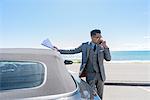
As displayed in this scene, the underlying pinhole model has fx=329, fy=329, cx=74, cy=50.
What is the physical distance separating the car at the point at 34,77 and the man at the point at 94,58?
224cm

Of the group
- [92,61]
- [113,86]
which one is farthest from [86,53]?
[113,86]

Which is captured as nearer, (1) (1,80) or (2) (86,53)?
(1) (1,80)

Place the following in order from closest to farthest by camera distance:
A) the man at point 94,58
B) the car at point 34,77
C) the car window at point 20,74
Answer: the car at point 34,77 < the car window at point 20,74 < the man at point 94,58

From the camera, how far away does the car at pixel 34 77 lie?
2387 millimetres

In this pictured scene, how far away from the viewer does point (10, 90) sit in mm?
2400

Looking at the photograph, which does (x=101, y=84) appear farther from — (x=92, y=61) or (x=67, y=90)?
(x=67, y=90)

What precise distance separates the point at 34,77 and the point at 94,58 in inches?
102

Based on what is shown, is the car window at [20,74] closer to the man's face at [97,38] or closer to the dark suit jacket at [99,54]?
the dark suit jacket at [99,54]

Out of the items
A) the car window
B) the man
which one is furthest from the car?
the man

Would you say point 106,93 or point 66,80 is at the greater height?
point 66,80

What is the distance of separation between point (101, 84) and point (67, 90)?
2730mm

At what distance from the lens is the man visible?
5113 mm

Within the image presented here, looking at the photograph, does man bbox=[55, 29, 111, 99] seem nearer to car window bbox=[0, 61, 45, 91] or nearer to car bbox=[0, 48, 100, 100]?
car bbox=[0, 48, 100, 100]

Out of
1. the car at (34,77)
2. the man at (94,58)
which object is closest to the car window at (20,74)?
the car at (34,77)
